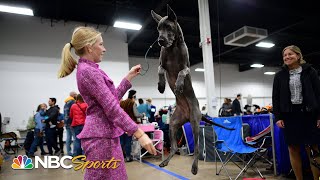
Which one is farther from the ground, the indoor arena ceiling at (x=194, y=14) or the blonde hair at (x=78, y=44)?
the indoor arena ceiling at (x=194, y=14)

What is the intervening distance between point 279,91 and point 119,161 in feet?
7.36

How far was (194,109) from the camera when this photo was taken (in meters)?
1.34

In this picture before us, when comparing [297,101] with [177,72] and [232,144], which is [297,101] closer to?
[177,72]

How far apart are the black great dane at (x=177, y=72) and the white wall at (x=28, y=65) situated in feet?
32.5

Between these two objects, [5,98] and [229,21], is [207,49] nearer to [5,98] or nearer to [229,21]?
[229,21]

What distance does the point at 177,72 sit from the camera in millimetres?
1319

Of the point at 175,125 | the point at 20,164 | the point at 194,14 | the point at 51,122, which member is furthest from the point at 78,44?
the point at 194,14

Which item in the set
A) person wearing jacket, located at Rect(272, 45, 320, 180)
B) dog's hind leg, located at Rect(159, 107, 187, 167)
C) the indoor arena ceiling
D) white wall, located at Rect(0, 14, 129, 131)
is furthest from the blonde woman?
white wall, located at Rect(0, 14, 129, 131)

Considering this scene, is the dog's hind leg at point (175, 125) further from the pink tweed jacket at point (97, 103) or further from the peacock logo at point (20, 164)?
the peacock logo at point (20, 164)

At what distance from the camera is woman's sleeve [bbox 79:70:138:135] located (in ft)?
3.59

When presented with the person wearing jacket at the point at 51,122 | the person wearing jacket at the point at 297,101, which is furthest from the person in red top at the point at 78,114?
the person wearing jacket at the point at 297,101

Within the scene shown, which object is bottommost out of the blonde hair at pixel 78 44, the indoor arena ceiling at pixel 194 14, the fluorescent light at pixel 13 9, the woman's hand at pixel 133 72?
the woman's hand at pixel 133 72

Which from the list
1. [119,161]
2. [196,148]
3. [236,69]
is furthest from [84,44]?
[236,69]

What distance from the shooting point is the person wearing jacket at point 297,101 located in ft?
8.59
